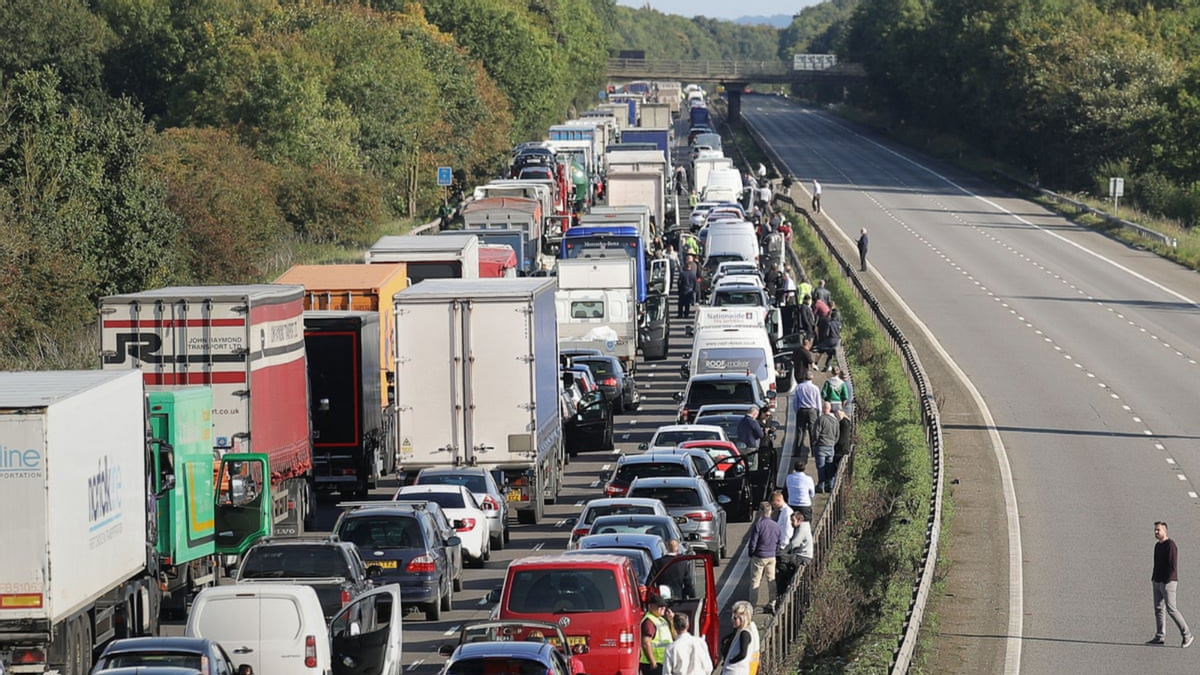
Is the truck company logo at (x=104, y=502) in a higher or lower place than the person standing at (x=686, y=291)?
higher

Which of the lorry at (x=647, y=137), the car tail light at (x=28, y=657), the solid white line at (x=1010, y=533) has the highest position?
the lorry at (x=647, y=137)

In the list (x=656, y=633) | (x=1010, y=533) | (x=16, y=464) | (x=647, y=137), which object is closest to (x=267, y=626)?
(x=16, y=464)

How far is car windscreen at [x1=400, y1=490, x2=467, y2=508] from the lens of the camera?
2589cm

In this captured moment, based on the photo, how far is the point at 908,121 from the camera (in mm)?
156625

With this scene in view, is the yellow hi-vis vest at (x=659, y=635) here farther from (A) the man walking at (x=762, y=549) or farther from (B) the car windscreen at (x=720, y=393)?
(B) the car windscreen at (x=720, y=393)

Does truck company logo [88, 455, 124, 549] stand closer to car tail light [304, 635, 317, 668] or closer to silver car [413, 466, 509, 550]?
car tail light [304, 635, 317, 668]

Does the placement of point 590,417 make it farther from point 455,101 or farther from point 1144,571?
point 455,101

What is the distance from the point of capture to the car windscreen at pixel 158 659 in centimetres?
1584

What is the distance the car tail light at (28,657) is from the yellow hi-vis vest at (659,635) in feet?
17.6

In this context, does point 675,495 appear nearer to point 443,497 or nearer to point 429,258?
point 443,497

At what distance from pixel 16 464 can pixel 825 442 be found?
15.7 m

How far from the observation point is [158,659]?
626 inches

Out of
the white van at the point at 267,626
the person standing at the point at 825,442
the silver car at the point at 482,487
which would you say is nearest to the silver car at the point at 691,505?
the silver car at the point at 482,487

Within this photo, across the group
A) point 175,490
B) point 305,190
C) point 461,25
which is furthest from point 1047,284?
Answer: point 461,25
